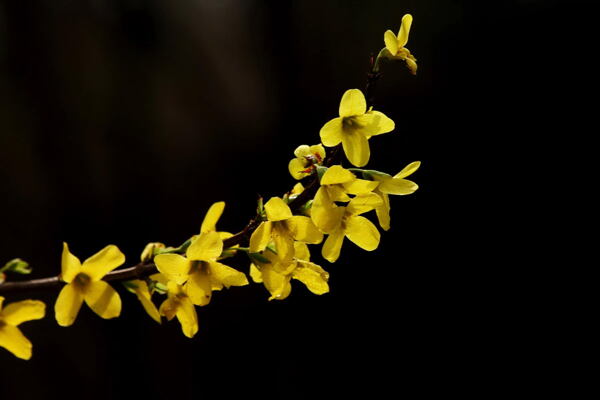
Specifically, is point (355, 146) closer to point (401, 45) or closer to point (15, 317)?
point (401, 45)

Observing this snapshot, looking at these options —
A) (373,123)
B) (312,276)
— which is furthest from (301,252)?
(373,123)

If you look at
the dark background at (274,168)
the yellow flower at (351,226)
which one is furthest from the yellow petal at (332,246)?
the dark background at (274,168)

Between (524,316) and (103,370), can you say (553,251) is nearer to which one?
(524,316)

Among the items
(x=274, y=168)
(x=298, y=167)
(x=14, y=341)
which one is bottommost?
(x=14, y=341)

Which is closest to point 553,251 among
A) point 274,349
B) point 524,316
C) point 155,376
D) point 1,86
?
point 524,316

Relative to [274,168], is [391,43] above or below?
below

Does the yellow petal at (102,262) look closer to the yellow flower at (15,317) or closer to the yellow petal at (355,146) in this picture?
the yellow flower at (15,317)

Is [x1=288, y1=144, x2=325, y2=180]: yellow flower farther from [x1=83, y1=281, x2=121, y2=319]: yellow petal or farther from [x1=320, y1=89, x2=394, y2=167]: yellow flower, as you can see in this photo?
[x1=83, y1=281, x2=121, y2=319]: yellow petal

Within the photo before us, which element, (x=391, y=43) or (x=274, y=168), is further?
(x=274, y=168)
